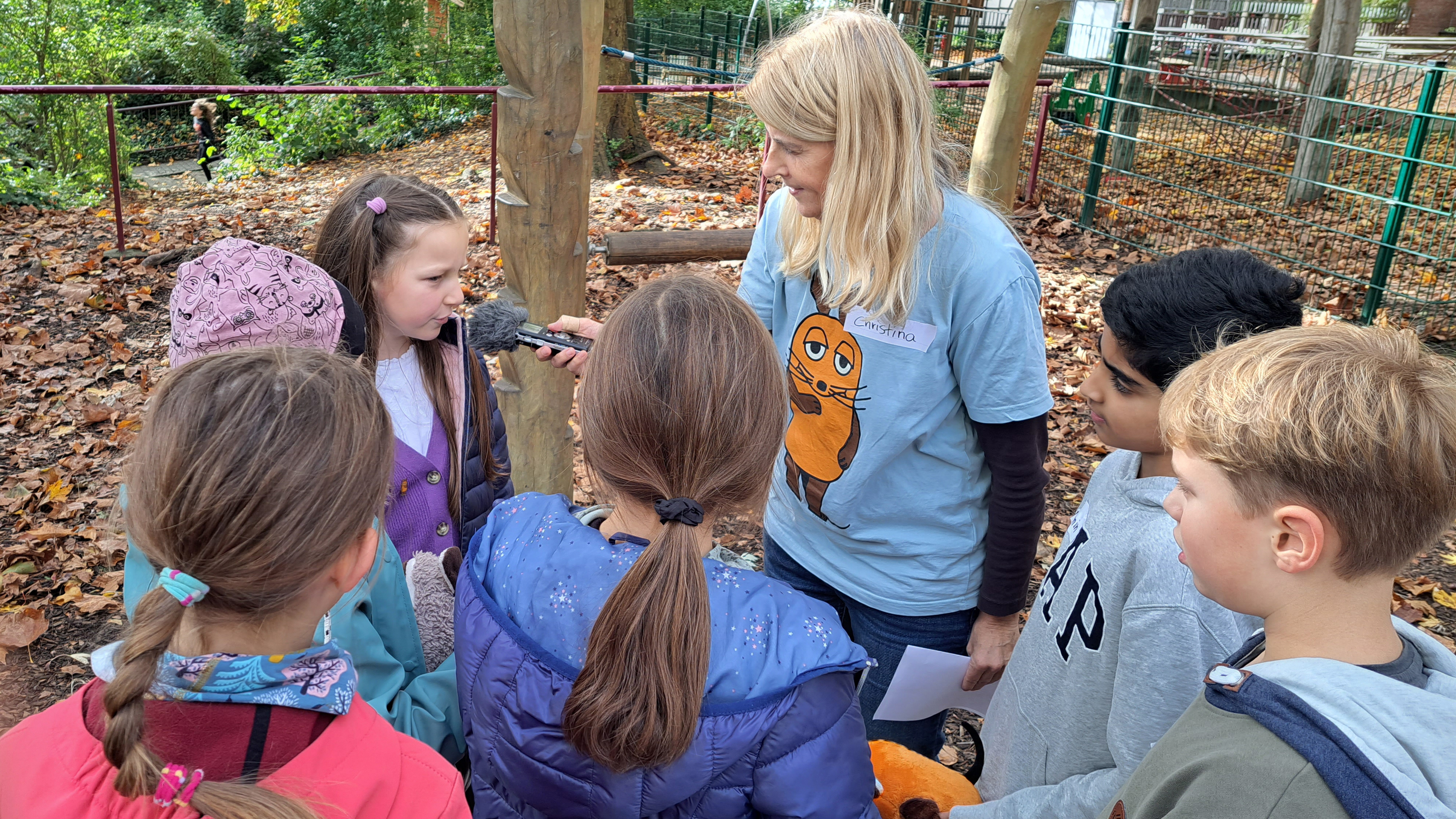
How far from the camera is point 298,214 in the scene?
8.12 m

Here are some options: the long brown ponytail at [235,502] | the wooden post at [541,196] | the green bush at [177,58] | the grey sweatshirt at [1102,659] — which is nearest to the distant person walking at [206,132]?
the green bush at [177,58]

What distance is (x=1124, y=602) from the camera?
54.4 inches

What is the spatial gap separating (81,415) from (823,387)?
3.94 m

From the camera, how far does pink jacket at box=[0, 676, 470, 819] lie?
0.96 meters

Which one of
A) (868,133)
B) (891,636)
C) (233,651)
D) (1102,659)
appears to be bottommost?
(891,636)

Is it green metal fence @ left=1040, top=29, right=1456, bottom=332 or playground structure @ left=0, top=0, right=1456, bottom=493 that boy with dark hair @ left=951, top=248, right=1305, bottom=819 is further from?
green metal fence @ left=1040, top=29, right=1456, bottom=332

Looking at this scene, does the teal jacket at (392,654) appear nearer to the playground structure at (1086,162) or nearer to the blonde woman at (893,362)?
the blonde woman at (893,362)

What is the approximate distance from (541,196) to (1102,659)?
5.42ft

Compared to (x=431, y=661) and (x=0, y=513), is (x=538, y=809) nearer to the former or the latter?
(x=431, y=661)

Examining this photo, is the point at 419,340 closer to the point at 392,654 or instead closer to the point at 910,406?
the point at 392,654

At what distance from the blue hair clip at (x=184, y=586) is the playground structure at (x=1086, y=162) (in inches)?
57.9

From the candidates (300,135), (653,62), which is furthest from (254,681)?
(300,135)

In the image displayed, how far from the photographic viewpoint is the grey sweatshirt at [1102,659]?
1.26 meters

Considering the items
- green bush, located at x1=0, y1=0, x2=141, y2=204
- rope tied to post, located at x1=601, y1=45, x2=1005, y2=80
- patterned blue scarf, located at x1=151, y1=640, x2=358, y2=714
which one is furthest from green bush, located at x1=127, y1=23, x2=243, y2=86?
patterned blue scarf, located at x1=151, y1=640, x2=358, y2=714
